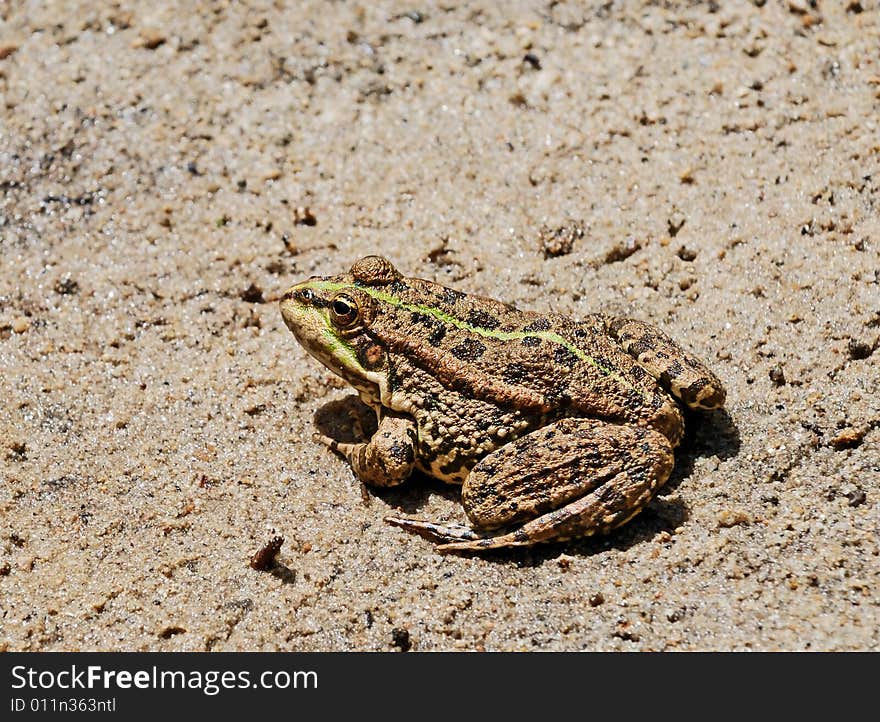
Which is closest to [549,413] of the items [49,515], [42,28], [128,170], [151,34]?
[49,515]

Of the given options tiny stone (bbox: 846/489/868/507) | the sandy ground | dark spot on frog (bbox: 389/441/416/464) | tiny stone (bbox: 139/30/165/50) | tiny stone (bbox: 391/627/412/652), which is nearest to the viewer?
tiny stone (bbox: 391/627/412/652)

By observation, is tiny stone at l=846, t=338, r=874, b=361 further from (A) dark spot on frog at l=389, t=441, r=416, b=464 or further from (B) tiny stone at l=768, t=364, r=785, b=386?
(A) dark spot on frog at l=389, t=441, r=416, b=464

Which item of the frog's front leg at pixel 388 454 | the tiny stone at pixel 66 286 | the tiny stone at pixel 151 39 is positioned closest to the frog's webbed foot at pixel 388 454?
the frog's front leg at pixel 388 454

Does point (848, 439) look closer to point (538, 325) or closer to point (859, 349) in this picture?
point (859, 349)

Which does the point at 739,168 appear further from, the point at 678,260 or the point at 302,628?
the point at 302,628

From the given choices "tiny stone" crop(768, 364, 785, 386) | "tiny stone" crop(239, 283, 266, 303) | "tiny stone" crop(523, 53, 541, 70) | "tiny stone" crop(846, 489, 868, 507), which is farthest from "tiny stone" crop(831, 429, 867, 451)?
"tiny stone" crop(523, 53, 541, 70)

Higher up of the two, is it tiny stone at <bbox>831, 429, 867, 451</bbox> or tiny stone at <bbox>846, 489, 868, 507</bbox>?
tiny stone at <bbox>831, 429, 867, 451</bbox>

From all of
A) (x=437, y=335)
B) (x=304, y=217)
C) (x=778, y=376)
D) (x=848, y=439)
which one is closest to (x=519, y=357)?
(x=437, y=335)
